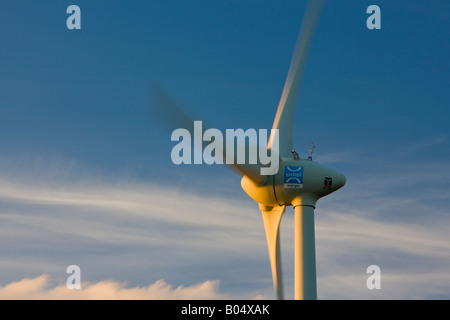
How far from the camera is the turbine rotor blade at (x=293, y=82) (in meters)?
27.5

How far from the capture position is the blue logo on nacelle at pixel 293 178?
26.8 meters

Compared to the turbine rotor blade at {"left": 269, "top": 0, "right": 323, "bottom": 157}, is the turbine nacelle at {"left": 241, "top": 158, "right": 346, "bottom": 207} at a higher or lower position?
lower

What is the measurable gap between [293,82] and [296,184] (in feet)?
14.9

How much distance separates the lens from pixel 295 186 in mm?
26828

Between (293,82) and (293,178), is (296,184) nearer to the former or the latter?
(293,178)

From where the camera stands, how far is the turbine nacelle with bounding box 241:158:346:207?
26.8 metres

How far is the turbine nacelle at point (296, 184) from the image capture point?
26.8 meters

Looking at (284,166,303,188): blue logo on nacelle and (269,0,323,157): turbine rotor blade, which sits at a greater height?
(269,0,323,157): turbine rotor blade

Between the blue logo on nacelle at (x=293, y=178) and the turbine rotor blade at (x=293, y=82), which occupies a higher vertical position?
the turbine rotor blade at (x=293, y=82)

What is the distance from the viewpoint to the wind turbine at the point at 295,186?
2622 centimetres

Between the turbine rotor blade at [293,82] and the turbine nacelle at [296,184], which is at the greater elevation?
the turbine rotor blade at [293,82]

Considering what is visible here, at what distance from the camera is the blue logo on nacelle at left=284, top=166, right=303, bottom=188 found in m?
26.8

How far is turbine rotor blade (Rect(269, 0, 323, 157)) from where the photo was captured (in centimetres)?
2755
